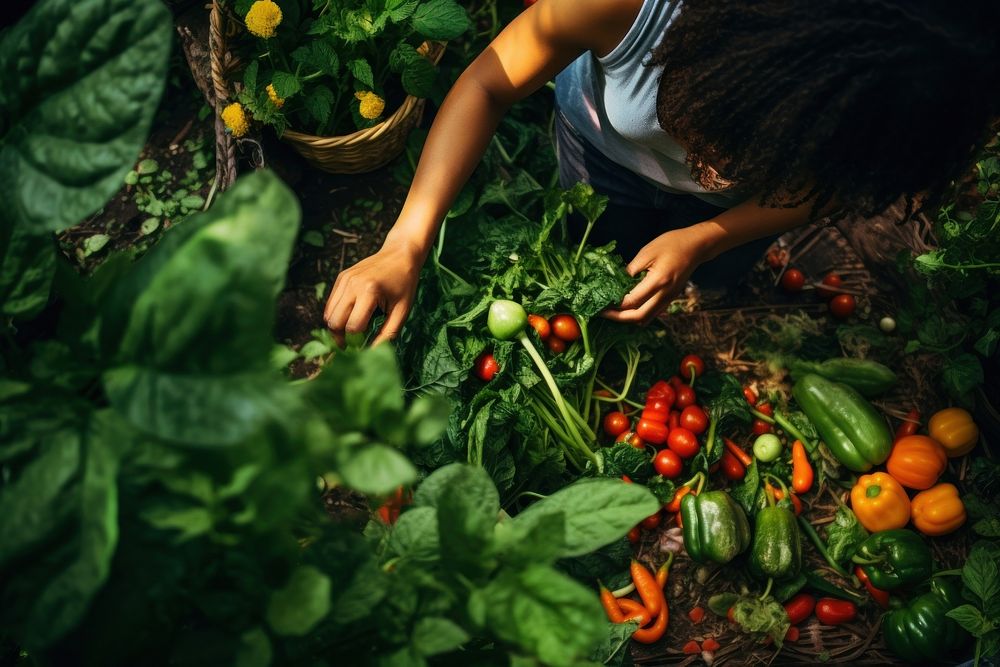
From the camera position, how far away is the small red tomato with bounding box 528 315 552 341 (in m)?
1.81

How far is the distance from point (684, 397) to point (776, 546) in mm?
459

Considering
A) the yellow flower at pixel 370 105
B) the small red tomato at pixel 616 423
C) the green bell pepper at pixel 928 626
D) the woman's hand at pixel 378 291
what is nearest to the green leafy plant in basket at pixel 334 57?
the yellow flower at pixel 370 105

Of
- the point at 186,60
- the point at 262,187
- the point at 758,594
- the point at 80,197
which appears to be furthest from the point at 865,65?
the point at 186,60

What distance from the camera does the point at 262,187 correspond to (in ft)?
1.64

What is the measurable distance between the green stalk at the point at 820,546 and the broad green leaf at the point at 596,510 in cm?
141

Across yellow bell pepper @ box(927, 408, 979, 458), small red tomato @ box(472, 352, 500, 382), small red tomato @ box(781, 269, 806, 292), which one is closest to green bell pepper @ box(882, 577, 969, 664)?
yellow bell pepper @ box(927, 408, 979, 458)

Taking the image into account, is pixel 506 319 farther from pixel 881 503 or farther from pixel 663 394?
pixel 881 503

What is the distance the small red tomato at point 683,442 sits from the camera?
6.30 feet

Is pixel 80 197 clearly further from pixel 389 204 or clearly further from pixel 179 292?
pixel 389 204

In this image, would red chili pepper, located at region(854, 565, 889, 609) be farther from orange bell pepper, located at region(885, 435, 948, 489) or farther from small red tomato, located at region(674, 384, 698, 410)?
small red tomato, located at region(674, 384, 698, 410)

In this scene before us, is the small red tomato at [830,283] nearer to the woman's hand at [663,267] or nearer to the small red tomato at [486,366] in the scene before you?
the woman's hand at [663,267]

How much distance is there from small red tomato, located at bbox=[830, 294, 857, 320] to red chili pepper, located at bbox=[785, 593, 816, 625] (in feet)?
2.84

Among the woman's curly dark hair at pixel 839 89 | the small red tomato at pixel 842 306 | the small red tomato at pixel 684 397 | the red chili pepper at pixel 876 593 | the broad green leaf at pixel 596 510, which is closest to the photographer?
the broad green leaf at pixel 596 510

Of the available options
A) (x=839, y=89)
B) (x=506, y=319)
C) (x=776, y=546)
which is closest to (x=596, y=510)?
(x=839, y=89)
